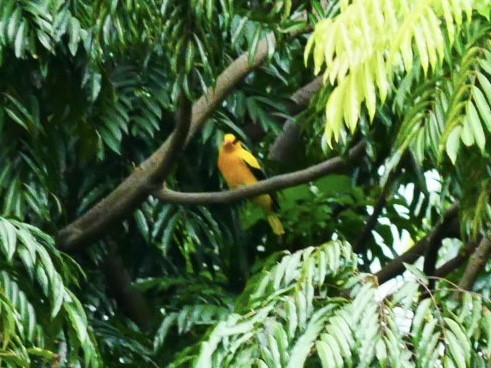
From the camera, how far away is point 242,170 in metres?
6.43

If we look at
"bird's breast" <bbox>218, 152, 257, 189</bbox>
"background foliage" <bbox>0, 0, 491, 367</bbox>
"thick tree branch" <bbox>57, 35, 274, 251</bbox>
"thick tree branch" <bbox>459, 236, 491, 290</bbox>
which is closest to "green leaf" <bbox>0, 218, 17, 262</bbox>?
"background foliage" <bbox>0, 0, 491, 367</bbox>

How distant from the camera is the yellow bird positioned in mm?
5848

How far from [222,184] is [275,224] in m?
0.34

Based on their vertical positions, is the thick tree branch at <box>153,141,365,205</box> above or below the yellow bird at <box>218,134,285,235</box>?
above

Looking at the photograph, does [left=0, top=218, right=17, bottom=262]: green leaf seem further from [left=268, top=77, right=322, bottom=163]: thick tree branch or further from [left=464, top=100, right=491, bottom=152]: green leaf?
[left=268, top=77, right=322, bottom=163]: thick tree branch

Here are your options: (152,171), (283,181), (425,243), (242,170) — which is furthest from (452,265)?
(242,170)

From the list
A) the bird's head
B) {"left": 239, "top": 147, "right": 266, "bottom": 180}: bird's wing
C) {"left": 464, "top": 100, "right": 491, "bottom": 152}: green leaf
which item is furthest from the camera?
the bird's head

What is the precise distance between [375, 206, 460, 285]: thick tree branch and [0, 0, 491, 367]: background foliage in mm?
56

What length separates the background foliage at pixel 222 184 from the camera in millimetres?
3391

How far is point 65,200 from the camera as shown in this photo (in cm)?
552

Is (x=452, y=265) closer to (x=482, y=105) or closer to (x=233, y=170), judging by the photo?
(x=233, y=170)

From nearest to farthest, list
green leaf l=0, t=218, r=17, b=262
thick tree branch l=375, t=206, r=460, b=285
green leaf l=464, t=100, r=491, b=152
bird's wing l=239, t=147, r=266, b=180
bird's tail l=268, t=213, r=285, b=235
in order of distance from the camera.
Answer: green leaf l=464, t=100, r=491, b=152 → green leaf l=0, t=218, r=17, b=262 → thick tree branch l=375, t=206, r=460, b=285 → bird's tail l=268, t=213, r=285, b=235 → bird's wing l=239, t=147, r=266, b=180

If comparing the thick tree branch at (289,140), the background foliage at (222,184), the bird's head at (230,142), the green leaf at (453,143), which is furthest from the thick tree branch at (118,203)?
the green leaf at (453,143)

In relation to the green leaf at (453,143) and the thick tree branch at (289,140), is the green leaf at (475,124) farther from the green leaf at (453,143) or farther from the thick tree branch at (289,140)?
the thick tree branch at (289,140)
